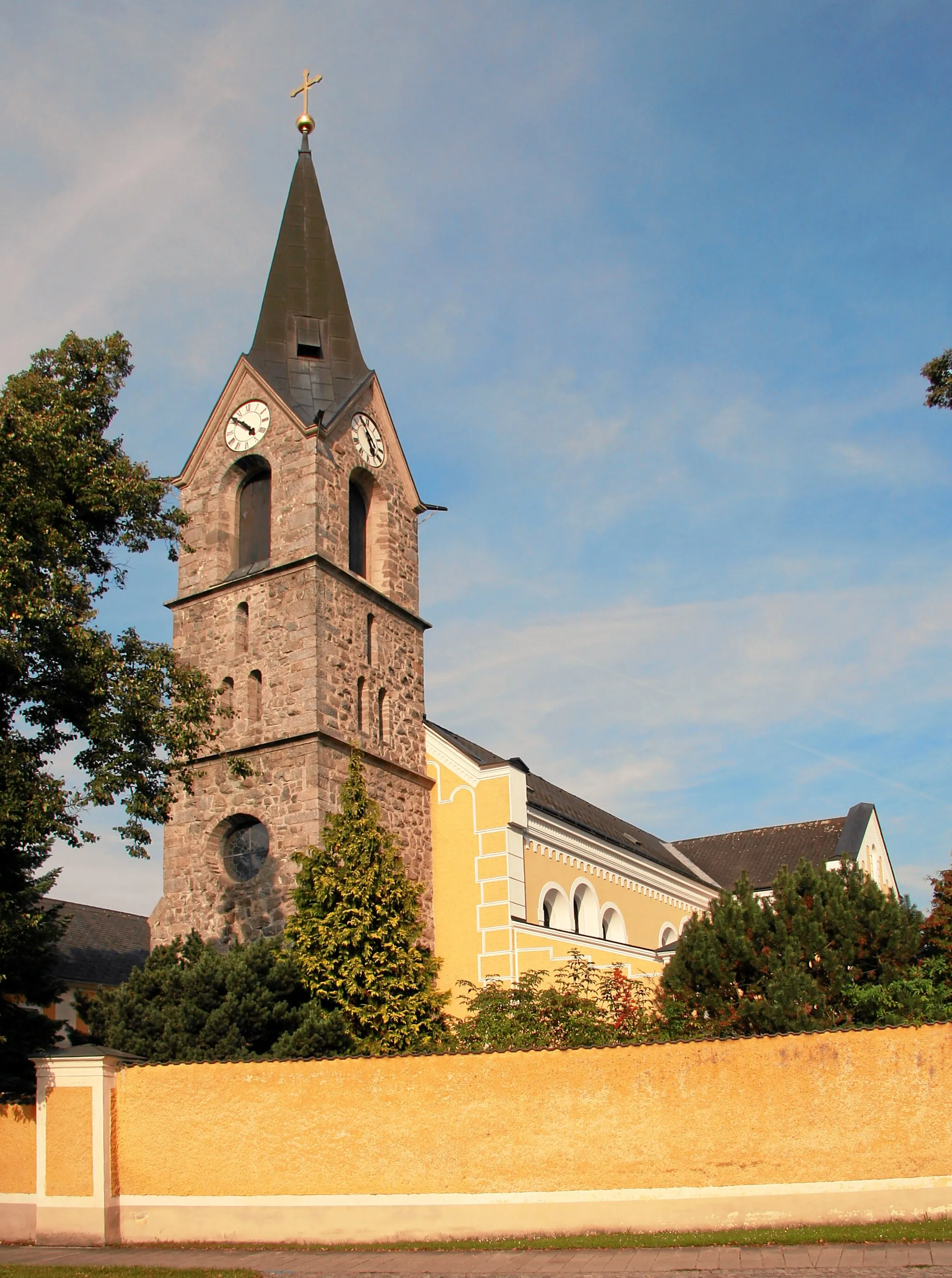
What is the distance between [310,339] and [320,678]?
9.44 metres

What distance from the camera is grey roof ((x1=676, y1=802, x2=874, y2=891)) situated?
1676 inches

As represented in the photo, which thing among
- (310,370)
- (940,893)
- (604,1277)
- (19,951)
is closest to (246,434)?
(310,370)

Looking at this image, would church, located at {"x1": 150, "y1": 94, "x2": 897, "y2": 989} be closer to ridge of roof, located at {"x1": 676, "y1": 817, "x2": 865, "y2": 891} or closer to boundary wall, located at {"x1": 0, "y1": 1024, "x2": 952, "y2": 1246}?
boundary wall, located at {"x1": 0, "y1": 1024, "x2": 952, "y2": 1246}

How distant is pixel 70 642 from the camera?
56.6ft

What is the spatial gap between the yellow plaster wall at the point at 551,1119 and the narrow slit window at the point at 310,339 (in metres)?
18.2

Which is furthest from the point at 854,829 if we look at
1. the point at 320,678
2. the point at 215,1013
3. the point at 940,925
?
the point at 215,1013

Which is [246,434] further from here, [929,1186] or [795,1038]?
[929,1186]

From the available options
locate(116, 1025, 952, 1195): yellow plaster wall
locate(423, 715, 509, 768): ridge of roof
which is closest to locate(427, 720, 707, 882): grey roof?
locate(423, 715, 509, 768): ridge of roof

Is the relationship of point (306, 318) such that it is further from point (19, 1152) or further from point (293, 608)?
point (19, 1152)

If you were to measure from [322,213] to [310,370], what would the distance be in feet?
17.4

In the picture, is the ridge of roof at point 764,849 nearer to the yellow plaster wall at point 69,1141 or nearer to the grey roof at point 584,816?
the grey roof at point 584,816

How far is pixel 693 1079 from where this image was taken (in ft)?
44.3

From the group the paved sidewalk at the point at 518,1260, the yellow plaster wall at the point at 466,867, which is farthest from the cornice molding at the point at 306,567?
the paved sidewalk at the point at 518,1260

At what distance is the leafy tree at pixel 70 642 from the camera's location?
16.6 metres
